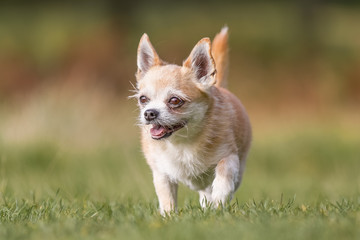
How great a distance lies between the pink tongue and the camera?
5023 mm

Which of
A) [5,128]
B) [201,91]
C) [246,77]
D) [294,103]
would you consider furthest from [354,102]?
[201,91]

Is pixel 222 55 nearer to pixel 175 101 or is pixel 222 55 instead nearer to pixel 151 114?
pixel 175 101

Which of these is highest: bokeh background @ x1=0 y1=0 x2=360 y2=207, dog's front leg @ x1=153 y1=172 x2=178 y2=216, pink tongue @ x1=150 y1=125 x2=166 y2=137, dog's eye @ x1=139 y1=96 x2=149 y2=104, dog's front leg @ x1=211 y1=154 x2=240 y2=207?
dog's eye @ x1=139 y1=96 x2=149 y2=104

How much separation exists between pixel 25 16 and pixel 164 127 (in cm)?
2309

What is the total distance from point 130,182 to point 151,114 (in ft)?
13.3

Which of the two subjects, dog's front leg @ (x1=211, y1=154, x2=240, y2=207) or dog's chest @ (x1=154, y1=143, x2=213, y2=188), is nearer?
dog's front leg @ (x1=211, y1=154, x2=240, y2=207)

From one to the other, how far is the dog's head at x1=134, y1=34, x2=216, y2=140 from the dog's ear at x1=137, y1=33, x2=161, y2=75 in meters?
0.02

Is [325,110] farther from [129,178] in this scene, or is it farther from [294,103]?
[129,178]

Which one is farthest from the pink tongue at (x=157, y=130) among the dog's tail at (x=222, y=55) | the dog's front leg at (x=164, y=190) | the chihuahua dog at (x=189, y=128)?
the dog's tail at (x=222, y=55)

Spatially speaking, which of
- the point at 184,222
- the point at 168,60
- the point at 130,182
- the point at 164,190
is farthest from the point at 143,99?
the point at 168,60

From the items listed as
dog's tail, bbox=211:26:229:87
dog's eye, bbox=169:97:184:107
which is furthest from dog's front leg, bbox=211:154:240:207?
dog's tail, bbox=211:26:229:87

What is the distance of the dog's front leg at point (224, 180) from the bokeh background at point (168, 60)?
3719 mm

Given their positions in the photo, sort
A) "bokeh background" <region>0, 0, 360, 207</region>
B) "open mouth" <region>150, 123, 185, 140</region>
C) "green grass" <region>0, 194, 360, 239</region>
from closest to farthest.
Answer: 1. "green grass" <region>0, 194, 360, 239</region>
2. "open mouth" <region>150, 123, 185, 140</region>
3. "bokeh background" <region>0, 0, 360, 207</region>

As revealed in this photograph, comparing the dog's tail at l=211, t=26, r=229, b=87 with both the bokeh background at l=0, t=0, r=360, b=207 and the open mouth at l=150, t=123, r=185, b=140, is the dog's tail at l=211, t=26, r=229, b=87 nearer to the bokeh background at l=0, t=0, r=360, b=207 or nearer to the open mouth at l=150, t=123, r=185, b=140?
the open mouth at l=150, t=123, r=185, b=140
